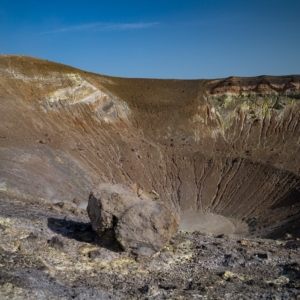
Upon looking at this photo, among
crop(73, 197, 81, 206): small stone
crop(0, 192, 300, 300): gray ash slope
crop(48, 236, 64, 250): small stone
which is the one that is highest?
crop(48, 236, 64, 250): small stone

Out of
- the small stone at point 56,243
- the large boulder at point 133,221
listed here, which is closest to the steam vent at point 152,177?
the small stone at point 56,243

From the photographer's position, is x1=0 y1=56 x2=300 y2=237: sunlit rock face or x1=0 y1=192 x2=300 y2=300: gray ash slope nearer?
x1=0 y1=192 x2=300 y2=300: gray ash slope

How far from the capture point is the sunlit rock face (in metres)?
29.1

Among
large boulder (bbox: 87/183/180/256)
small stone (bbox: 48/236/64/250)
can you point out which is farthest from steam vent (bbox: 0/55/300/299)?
large boulder (bbox: 87/183/180/256)

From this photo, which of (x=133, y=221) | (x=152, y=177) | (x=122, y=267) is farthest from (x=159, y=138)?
(x=122, y=267)

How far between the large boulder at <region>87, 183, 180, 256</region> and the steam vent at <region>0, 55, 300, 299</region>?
37cm

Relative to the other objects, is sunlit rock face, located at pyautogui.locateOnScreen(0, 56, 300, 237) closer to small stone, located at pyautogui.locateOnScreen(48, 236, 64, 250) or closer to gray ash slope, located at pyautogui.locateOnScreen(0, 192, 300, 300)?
gray ash slope, located at pyautogui.locateOnScreen(0, 192, 300, 300)

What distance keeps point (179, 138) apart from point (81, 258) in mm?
29319

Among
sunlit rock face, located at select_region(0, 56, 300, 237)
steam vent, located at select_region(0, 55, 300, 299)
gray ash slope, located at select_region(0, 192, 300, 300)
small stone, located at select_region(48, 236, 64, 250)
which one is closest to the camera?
gray ash slope, located at select_region(0, 192, 300, 300)

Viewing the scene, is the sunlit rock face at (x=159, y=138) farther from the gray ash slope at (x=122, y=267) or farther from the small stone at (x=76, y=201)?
the gray ash slope at (x=122, y=267)

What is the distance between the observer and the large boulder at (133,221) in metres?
11.4

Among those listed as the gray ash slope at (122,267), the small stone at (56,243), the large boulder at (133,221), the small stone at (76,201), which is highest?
the large boulder at (133,221)

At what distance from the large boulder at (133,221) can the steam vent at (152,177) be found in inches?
14.4

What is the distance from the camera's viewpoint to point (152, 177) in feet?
112
